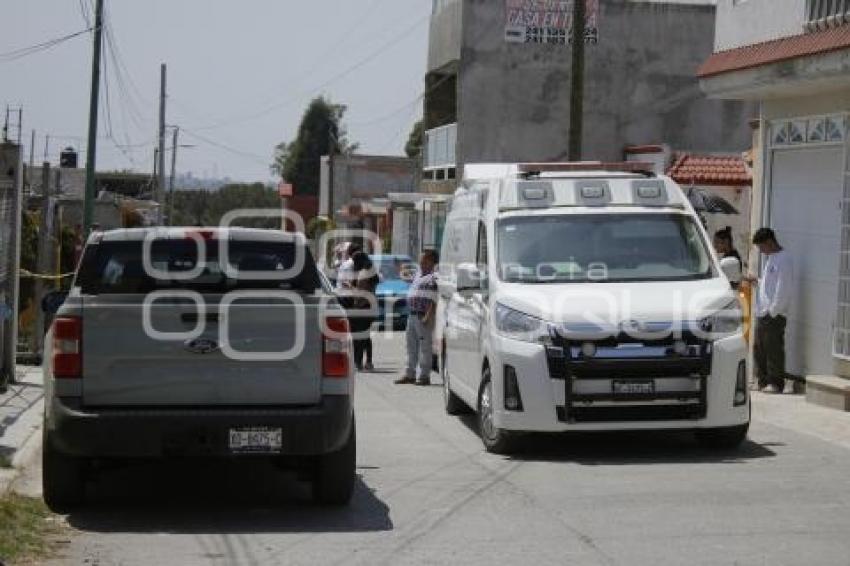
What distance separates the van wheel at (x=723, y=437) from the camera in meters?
11.3

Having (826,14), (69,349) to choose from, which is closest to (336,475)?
(69,349)

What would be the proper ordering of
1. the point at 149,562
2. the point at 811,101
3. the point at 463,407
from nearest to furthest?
the point at 149,562 < the point at 463,407 < the point at 811,101

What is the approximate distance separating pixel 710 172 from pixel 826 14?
1306 centimetres

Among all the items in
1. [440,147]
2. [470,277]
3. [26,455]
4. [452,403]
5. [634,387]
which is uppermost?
[440,147]

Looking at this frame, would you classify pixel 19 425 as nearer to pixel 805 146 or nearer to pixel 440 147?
pixel 805 146

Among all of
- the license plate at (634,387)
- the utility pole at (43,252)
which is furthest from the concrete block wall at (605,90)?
the license plate at (634,387)

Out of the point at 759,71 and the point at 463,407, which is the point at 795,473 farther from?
the point at 759,71

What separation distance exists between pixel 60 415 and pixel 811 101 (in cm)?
1048

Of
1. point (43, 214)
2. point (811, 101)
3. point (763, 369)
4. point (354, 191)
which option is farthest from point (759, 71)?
point (354, 191)

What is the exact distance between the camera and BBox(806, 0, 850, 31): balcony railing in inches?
571

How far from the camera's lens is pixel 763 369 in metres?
16.2

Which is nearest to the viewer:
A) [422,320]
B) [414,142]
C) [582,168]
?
[582,168]

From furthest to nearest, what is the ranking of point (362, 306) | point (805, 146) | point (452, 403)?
point (362, 306) < point (805, 146) < point (452, 403)

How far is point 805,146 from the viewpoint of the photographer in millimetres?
16109
